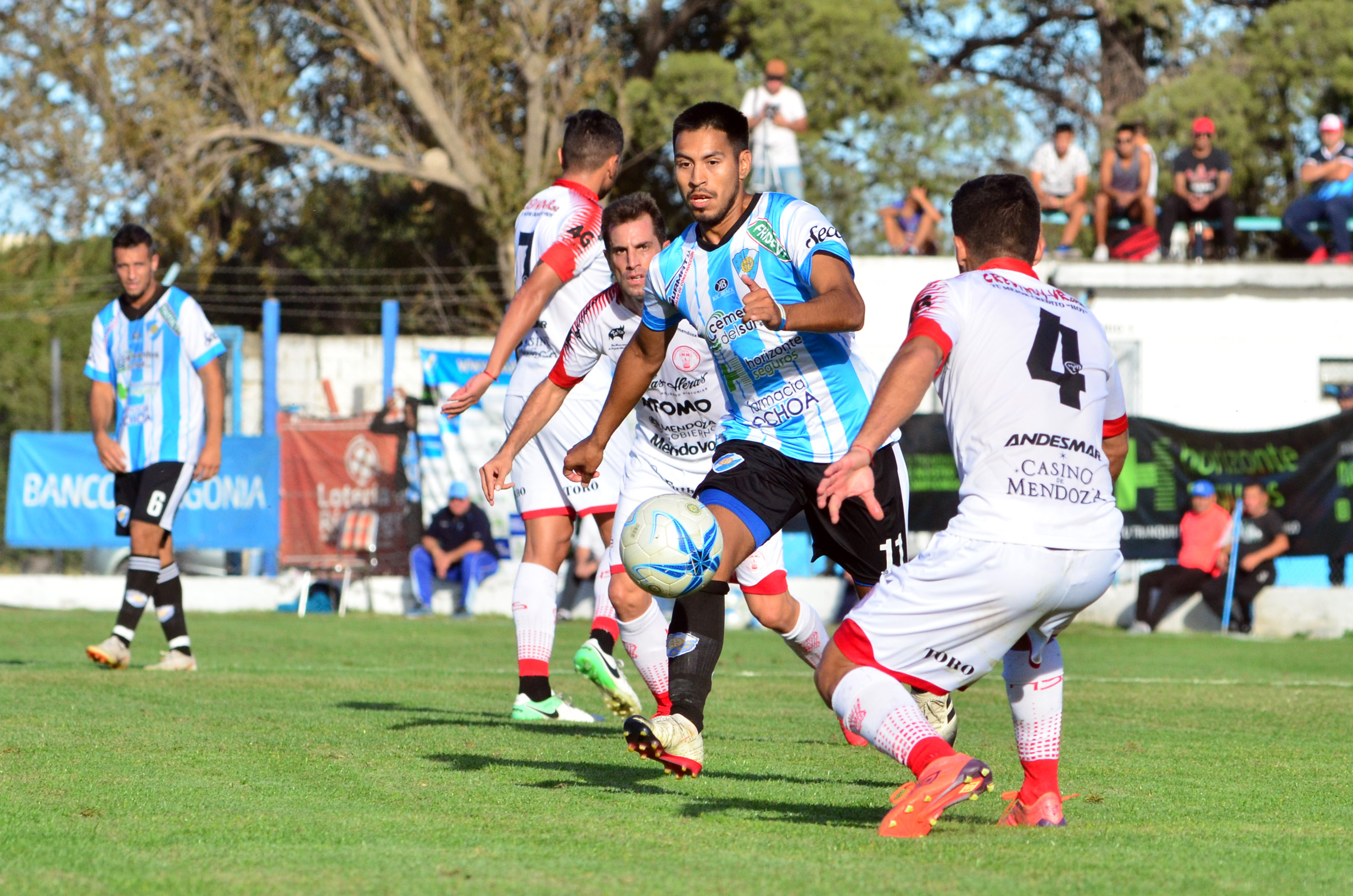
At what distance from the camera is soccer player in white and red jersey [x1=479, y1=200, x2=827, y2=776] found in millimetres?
6133

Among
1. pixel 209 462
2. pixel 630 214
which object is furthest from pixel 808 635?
pixel 209 462

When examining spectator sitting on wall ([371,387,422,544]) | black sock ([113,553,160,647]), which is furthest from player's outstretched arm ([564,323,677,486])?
spectator sitting on wall ([371,387,422,544])

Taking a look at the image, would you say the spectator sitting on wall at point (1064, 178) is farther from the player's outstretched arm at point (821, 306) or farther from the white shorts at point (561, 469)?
the player's outstretched arm at point (821, 306)

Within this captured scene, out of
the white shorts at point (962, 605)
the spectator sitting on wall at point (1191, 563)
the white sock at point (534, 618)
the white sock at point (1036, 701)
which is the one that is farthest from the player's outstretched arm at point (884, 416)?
the spectator sitting on wall at point (1191, 563)

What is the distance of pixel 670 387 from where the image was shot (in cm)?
626

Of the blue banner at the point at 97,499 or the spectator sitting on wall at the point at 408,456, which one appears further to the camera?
the spectator sitting on wall at the point at 408,456

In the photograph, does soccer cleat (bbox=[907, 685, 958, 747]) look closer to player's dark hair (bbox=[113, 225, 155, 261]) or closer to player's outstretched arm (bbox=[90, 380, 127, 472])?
player's outstretched arm (bbox=[90, 380, 127, 472])

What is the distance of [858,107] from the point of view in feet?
86.7

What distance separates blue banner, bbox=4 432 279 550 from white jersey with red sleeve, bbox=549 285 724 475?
38.0 ft

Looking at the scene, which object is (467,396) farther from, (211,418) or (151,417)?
(151,417)

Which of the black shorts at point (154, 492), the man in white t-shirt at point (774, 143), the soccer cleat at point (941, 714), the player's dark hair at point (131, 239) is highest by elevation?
the man in white t-shirt at point (774, 143)

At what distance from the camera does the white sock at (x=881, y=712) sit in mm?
4148

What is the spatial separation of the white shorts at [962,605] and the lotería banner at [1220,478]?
483 inches

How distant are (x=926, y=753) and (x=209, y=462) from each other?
20.0ft
